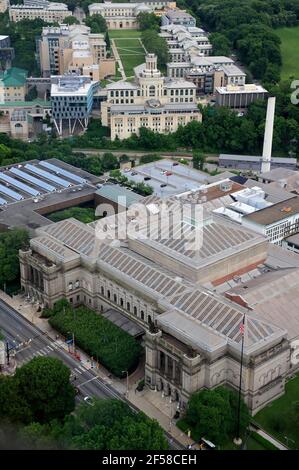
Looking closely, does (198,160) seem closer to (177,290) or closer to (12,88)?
(12,88)

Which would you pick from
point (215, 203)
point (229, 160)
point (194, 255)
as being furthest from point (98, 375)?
point (229, 160)

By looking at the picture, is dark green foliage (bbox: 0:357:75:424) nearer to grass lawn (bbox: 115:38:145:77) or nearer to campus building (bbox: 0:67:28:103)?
campus building (bbox: 0:67:28:103)

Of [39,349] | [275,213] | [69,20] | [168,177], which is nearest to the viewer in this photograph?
[39,349]

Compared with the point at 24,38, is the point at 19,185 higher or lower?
lower

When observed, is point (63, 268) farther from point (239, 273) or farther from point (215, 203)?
point (215, 203)

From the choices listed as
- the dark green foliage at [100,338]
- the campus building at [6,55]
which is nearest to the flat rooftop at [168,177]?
the dark green foliage at [100,338]

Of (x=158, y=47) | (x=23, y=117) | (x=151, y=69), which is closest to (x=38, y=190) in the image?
(x=23, y=117)
